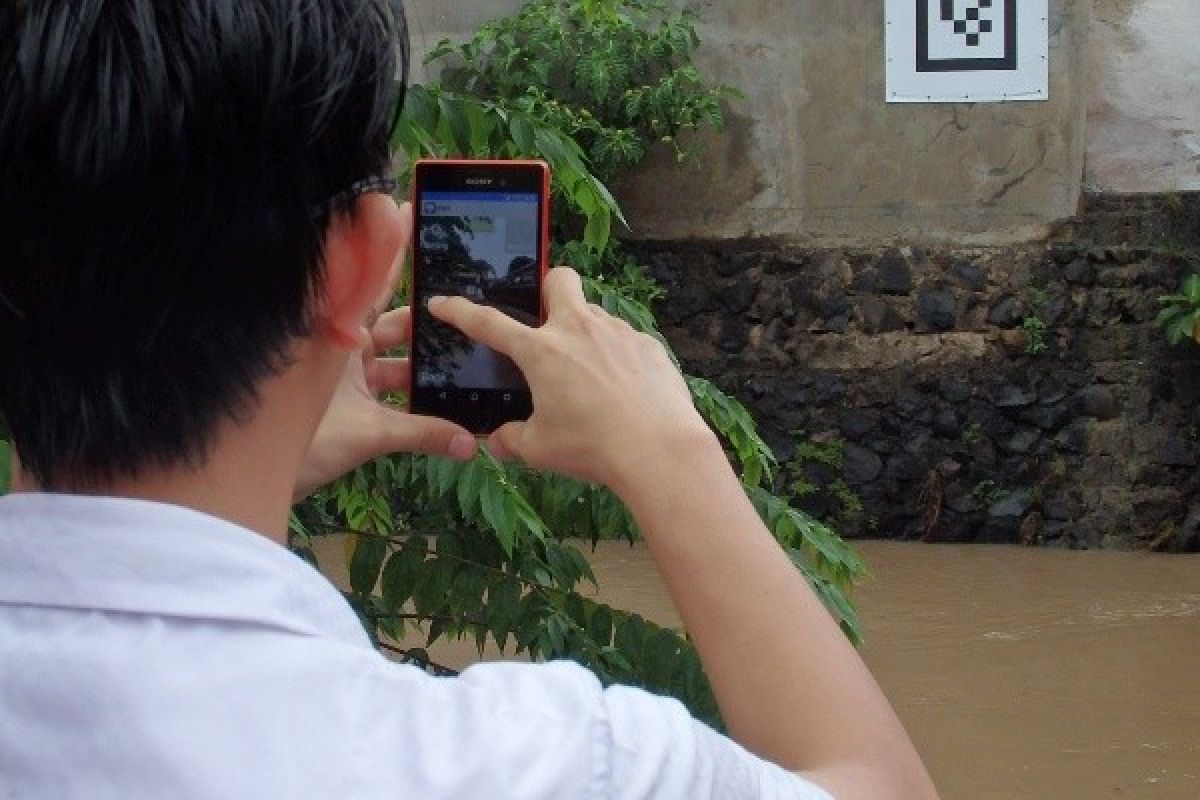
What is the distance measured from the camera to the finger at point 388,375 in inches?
50.9

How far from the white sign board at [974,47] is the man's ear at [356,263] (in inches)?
296

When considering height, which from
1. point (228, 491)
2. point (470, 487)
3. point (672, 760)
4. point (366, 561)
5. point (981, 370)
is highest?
point (228, 491)

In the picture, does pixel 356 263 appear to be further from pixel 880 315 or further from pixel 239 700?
pixel 880 315

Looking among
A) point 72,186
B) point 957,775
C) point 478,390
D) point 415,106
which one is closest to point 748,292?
point 957,775

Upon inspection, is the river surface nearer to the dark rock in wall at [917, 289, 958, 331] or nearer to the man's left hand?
the dark rock in wall at [917, 289, 958, 331]

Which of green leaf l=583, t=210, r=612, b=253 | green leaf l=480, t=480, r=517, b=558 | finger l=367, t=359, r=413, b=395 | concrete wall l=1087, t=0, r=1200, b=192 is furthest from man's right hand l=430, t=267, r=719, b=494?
concrete wall l=1087, t=0, r=1200, b=192

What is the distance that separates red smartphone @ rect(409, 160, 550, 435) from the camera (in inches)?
49.7

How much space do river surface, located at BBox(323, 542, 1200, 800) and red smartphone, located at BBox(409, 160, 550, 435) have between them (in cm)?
357

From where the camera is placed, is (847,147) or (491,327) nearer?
(491,327)

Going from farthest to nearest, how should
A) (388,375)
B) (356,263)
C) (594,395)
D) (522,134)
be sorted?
1. (522,134)
2. (388,375)
3. (594,395)
4. (356,263)

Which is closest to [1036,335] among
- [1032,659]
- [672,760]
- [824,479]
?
[824,479]

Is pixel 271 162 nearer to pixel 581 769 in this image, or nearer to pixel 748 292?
pixel 581 769

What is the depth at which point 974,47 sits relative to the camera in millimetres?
8055

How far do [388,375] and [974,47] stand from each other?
7160 millimetres
